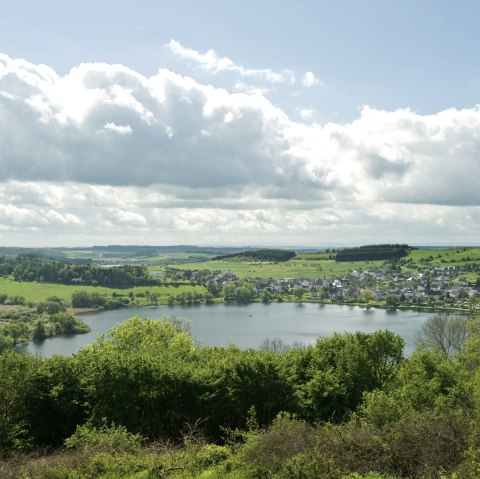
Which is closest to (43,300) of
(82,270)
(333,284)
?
(82,270)

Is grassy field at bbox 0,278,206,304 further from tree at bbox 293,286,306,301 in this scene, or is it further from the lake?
tree at bbox 293,286,306,301

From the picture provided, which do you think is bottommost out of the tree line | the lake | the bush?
the lake

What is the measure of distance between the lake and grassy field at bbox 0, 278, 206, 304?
20327 mm

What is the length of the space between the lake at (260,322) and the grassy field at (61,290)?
20.3 metres

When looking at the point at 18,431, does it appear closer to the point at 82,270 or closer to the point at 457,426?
the point at 457,426

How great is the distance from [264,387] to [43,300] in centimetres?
14248

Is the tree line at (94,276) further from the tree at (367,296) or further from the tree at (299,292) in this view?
the tree at (367,296)

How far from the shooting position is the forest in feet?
52.3

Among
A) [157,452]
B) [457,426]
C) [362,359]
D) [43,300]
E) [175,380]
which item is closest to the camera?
[457,426]

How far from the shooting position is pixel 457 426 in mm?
16688

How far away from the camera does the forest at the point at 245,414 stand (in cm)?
1593

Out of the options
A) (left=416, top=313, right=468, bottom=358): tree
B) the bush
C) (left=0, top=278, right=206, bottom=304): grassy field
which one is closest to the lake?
(left=416, top=313, right=468, bottom=358): tree

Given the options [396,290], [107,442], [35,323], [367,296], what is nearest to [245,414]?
[107,442]

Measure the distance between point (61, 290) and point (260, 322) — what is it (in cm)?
8177
